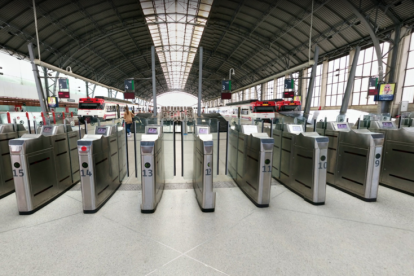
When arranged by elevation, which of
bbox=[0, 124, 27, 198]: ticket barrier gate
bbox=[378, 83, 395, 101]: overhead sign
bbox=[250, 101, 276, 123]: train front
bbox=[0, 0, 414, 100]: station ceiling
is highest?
bbox=[0, 0, 414, 100]: station ceiling

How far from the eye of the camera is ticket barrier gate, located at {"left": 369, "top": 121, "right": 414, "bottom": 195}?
3.81 meters

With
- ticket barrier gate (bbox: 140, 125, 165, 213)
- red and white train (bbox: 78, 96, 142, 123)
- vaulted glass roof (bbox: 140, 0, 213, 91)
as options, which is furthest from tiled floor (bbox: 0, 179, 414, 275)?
vaulted glass roof (bbox: 140, 0, 213, 91)

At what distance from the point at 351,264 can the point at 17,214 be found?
4440 millimetres

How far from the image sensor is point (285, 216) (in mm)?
2979

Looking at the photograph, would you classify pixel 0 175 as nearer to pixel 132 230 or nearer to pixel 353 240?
pixel 132 230

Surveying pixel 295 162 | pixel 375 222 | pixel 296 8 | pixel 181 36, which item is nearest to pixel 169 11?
pixel 181 36

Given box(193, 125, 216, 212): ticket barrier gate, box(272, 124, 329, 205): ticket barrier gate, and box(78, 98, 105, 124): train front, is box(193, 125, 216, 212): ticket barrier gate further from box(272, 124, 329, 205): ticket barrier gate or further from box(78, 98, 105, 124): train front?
box(78, 98, 105, 124): train front

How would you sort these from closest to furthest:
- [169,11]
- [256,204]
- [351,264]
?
[351,264] → [256,204] → [169,11]

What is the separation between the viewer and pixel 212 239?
2.43m

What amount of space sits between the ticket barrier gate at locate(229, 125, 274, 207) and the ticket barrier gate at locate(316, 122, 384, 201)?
1.72m

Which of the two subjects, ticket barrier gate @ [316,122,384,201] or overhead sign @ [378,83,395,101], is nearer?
ticket barrier gate @ [316,122,384,201]

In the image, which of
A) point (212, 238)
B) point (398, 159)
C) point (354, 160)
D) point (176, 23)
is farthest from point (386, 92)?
point (176, 23)

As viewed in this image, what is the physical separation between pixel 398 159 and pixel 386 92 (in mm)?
11145

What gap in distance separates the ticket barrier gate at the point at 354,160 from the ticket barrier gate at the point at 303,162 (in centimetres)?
79
